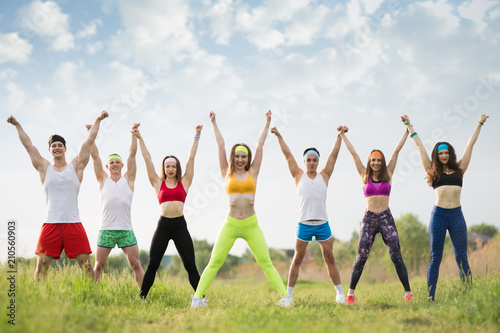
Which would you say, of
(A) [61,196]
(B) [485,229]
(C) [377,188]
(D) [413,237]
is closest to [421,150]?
(C) [377,188]

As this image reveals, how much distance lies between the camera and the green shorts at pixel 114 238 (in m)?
7.91

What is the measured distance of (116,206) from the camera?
26.4ft

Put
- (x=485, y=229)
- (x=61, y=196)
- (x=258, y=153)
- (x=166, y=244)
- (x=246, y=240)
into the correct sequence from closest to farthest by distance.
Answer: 1. (x=246, y=240)
2. (x=61, y=196)
3. (x=166, y=244)
4. (x=258, y=153)
5. (x=485, y=229)

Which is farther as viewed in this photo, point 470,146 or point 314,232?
point 470,146

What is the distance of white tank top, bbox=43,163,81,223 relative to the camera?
710 centimetres

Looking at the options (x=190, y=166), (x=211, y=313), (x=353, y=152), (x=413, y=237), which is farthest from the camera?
(x=413, y=237)

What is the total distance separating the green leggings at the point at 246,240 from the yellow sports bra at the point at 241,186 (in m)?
0.48

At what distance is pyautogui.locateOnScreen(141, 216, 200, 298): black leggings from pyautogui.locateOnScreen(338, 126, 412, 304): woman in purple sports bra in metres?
3.23

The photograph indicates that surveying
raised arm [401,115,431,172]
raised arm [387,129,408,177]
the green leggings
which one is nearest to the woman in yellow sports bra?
the green leggings

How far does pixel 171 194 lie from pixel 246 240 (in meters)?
1.62

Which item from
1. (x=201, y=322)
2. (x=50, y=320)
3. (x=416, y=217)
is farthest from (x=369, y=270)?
(x=50, y=320)

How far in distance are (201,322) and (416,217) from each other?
20604 millimetres

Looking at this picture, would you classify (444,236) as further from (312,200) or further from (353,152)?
(312,200)

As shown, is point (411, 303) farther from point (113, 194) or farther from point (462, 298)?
point (113, 194)
